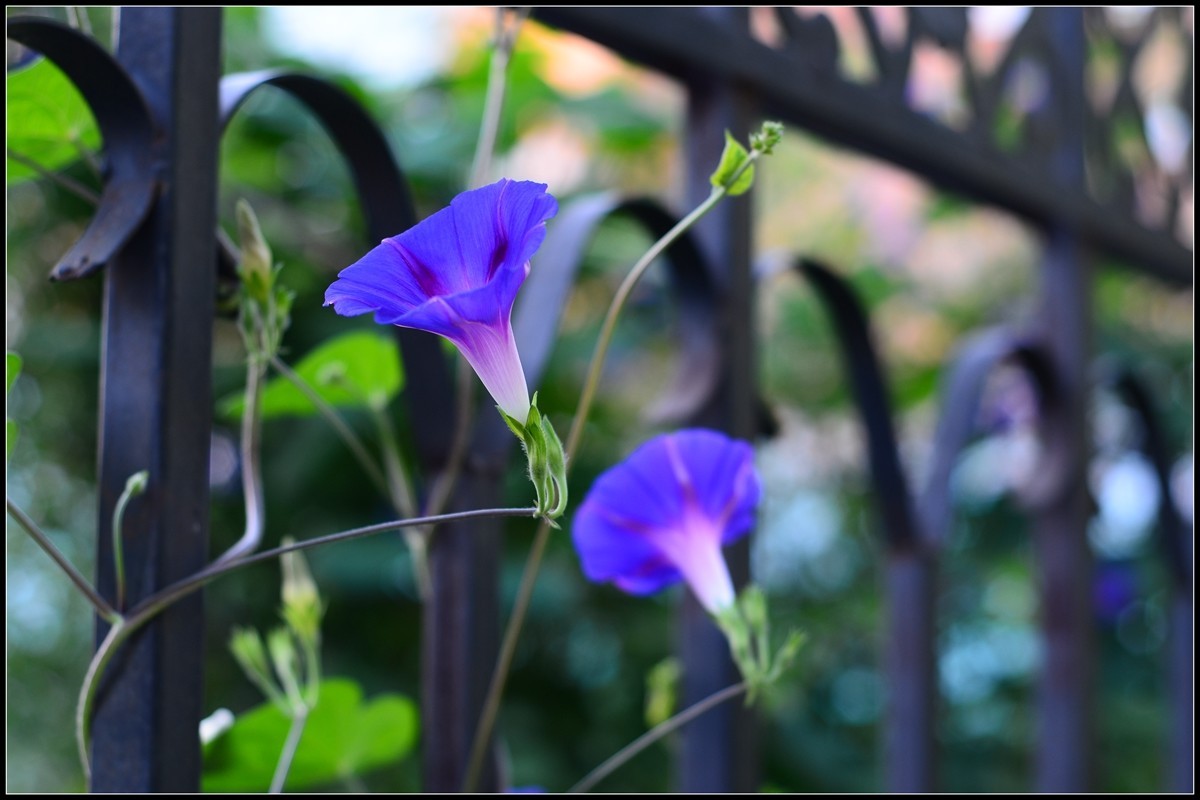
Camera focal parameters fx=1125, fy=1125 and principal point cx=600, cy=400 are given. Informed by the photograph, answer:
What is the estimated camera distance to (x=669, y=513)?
568mm

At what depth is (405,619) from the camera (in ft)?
4.33

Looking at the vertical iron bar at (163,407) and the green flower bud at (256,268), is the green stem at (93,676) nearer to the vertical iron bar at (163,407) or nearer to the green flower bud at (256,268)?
the vertical iron bar at (163,407)

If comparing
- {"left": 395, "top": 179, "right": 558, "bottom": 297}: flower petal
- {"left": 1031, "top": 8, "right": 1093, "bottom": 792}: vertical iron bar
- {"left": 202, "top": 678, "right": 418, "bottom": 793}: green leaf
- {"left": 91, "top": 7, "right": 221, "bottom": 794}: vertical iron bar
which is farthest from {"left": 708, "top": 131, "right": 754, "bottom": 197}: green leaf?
{"left": 1031, "top": 8, "right": 1093, "bottom": 792}: vertical iron bar

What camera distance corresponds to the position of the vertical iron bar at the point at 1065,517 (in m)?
1.16

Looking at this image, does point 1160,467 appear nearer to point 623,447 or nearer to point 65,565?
point 623,447

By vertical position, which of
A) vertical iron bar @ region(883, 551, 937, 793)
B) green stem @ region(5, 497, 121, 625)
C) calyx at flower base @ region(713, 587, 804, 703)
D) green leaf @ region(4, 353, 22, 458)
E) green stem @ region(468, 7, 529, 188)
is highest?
green stem @ region(468, 7, 529, 188)

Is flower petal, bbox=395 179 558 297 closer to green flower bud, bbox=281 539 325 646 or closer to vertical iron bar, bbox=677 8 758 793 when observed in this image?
green flower bud, bbox=281 539 325 646

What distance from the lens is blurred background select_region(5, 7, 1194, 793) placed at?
4.16 ft

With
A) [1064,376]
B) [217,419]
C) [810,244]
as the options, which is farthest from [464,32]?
[1064,376]

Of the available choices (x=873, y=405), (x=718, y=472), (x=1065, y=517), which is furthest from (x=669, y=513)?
(x=1065, y=517)

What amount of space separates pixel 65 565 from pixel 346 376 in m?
0.26

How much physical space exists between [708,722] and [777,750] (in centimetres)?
82

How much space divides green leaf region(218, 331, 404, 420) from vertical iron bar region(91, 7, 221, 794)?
13 cm

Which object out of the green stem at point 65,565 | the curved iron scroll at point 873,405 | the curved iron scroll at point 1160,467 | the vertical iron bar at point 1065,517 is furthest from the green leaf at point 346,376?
the curved iron scroll at point 1160,467
